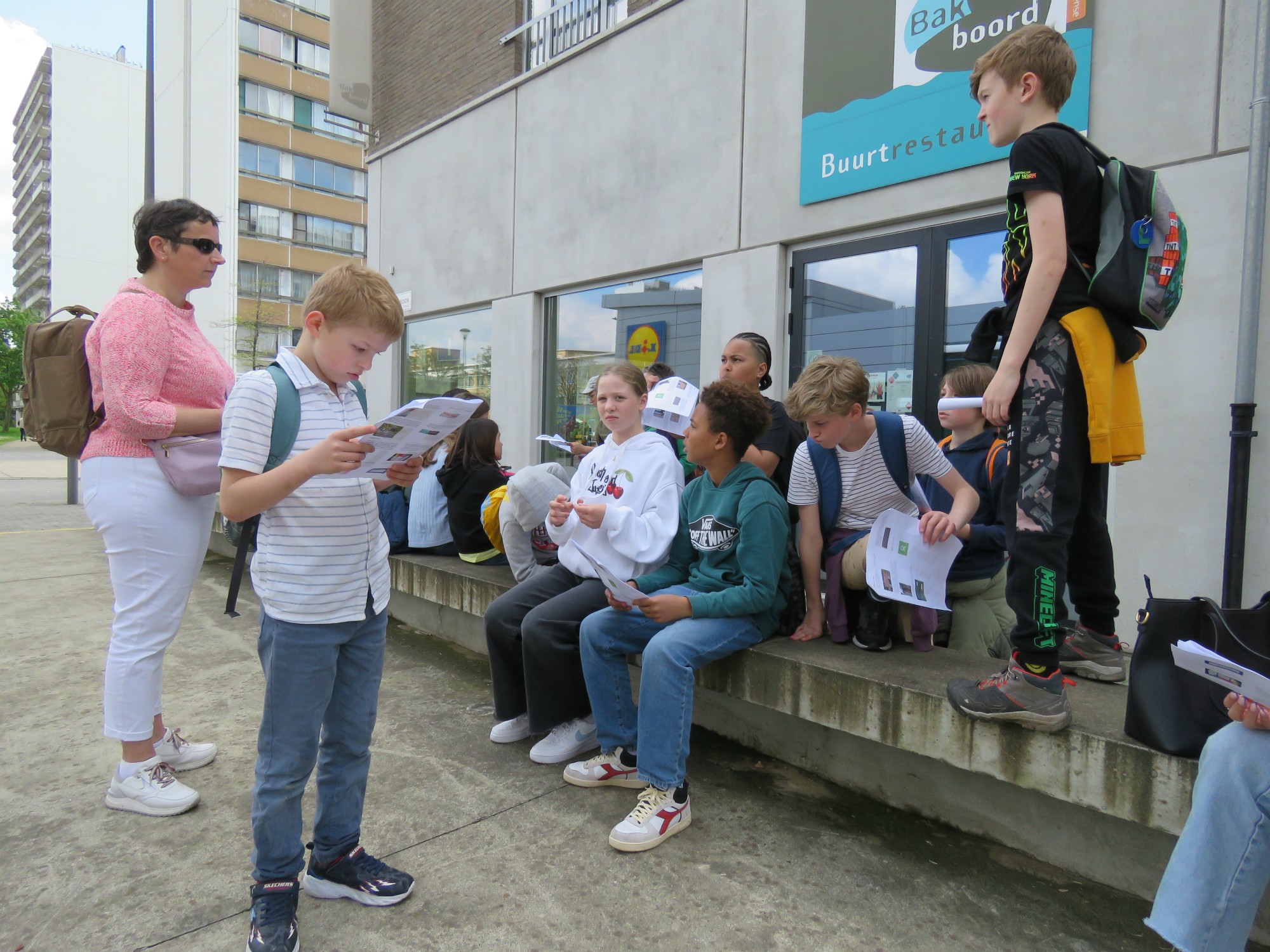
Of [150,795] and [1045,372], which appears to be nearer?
[1045,372]

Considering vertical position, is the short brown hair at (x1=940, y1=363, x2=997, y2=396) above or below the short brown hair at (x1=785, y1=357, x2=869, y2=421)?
above

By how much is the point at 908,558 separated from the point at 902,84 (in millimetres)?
4052

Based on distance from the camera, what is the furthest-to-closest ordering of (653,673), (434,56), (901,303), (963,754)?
(434,56) → (901,303) → (653,673) → (963,754)

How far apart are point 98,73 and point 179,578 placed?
89937 mm

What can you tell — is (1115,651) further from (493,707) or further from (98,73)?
(98,73)

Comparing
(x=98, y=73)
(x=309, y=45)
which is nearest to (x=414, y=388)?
(x=309, y=45)

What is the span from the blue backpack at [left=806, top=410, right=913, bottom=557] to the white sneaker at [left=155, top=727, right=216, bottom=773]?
253 cm

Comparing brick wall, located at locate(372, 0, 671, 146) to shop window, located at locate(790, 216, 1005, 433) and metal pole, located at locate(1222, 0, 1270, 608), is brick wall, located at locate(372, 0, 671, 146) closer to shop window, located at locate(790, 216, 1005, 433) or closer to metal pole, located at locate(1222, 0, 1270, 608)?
shop window, located at locate(790, 216, 1005, 433)

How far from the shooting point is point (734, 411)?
2.92m

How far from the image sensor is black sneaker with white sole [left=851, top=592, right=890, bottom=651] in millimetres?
2840

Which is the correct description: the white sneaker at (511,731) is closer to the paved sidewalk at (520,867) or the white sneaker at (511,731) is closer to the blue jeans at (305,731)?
the paved sidewalk at (520,867)

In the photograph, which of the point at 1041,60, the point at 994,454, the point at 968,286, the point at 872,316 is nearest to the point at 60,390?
the point at 1041,60

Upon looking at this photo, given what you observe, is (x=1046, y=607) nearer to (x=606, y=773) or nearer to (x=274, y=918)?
(x=606, y=773)

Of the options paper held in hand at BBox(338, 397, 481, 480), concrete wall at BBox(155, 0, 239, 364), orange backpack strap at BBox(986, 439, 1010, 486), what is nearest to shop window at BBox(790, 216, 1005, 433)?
Result: orange backpack strap at BBox(986, 439, 1010, 486)
